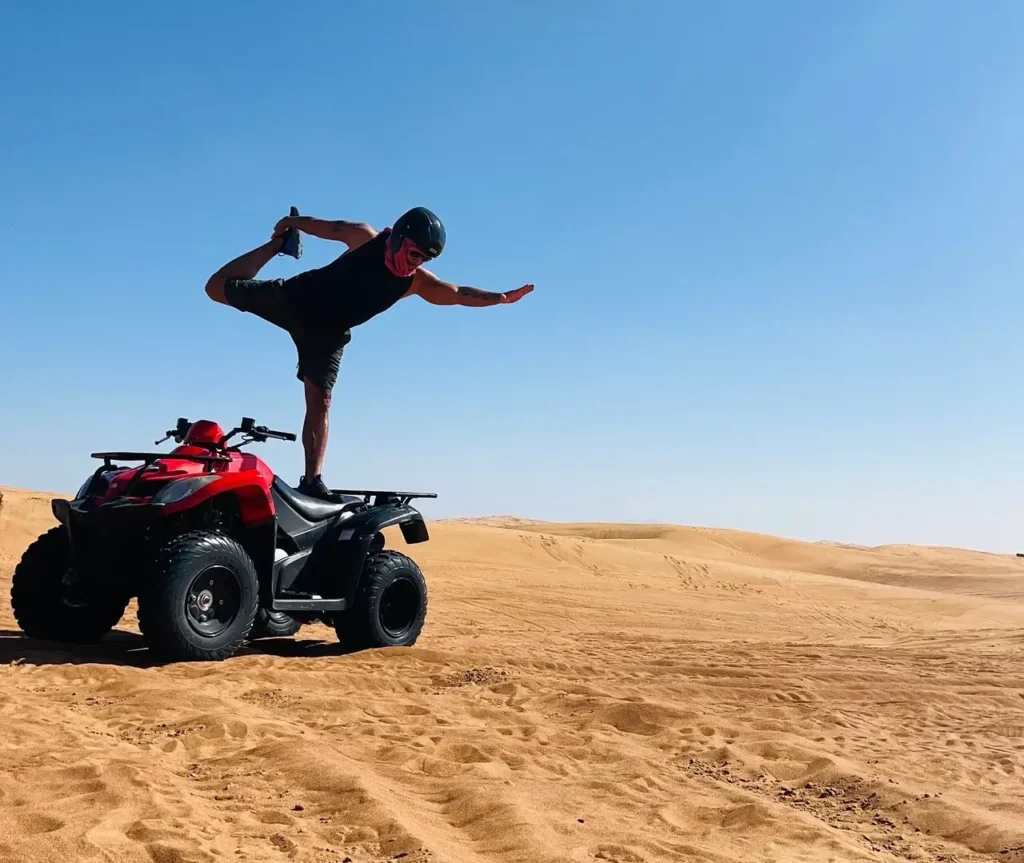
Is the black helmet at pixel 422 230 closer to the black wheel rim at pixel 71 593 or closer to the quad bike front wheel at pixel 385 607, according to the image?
the quad bike front wheel at pixel 385 607

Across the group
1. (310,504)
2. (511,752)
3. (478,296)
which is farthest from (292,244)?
(511,752)

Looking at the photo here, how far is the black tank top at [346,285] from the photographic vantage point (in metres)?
6.34

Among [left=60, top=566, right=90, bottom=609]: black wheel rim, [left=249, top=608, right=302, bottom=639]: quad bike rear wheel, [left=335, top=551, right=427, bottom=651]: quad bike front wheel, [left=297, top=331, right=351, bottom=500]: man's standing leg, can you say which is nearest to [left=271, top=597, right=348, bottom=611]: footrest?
[left=335, top=551, right=427, bottom=651]: quad bike front wheel

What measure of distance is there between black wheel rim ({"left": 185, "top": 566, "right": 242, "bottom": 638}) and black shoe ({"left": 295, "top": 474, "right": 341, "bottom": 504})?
124 centimetres

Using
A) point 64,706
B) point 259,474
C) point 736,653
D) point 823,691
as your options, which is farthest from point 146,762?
point 736,653

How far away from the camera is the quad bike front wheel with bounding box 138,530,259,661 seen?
5055 millimetres

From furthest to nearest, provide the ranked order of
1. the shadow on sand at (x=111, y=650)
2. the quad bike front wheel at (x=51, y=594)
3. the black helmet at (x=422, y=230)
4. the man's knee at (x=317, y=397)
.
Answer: the man's knee at (x=317, y=397) < the black helmet at (x=422, y=230) < the quad bike front wheel at (x=51, y=594) < the shadow on sand at (x=111, y=650)

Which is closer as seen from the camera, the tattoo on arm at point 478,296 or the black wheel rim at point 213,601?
the black wheel rim at point 213,601

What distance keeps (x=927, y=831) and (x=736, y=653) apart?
14.6 feet

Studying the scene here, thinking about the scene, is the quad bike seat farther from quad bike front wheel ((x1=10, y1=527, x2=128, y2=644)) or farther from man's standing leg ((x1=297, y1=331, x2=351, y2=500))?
quad bike front wheel ((x1=10, y1=527, x2=128, y2=644))

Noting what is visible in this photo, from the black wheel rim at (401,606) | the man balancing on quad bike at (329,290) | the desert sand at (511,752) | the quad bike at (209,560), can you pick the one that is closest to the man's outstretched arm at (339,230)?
the man balancing on quad bike at (329,290)

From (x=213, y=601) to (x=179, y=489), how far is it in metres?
0.72

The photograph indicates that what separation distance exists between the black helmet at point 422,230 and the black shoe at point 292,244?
0.79 metres

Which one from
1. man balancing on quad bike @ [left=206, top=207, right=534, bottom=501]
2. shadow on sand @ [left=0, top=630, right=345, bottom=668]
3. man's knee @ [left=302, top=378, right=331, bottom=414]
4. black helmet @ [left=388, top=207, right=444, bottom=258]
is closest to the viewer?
shadow on sand @ [left=0, top=630, right=345, bottom=668]
